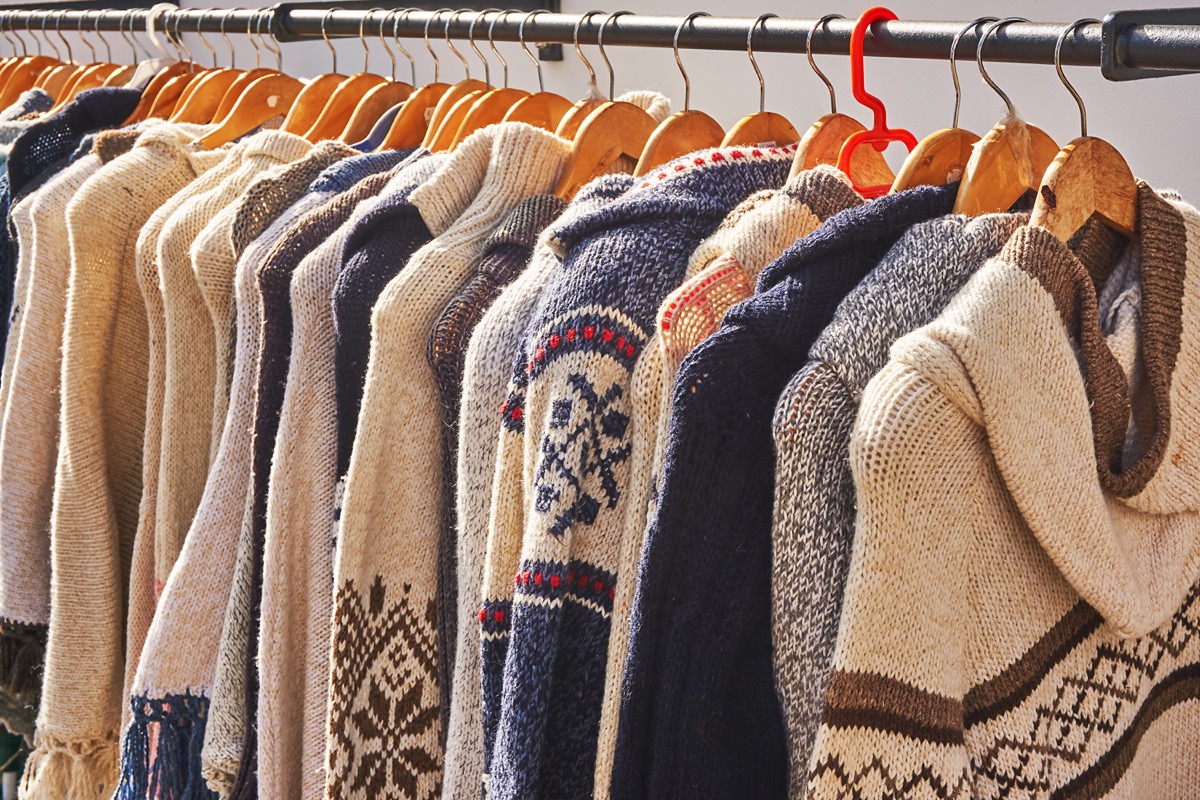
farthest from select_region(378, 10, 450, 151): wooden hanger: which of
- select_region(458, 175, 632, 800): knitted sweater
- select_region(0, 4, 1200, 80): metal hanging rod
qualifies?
select_region(458, 175, 632, 800): knitted sweater

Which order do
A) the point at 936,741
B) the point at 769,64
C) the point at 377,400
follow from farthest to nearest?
the point at 769,64 < the point at 377,400 < the point at 936,741

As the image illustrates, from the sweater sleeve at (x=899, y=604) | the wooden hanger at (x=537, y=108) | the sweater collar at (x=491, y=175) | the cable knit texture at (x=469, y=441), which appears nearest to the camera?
the sweater sleeve at (x=899, y=604)

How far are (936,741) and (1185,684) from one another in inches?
8.6

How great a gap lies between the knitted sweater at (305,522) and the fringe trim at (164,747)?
0.11 m

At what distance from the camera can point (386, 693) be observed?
2.88 ft

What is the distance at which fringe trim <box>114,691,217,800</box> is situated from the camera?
1009 millimetres

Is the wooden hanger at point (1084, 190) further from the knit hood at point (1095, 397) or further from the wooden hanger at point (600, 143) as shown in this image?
the wooden hanger at point (600, 143)


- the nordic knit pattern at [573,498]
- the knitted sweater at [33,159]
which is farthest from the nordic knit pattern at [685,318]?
the knitted sweater at [33,159]

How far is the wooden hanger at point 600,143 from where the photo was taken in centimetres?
97

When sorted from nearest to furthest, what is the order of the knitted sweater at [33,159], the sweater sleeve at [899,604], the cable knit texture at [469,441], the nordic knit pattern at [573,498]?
the sweater sleeve at [899,604] < the nordic knit pattern at [573,498] < the cable knit texture at [469,441] < the knitted sweater at [33,159]

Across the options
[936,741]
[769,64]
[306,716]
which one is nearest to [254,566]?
[306,716]

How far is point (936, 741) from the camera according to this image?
0.59m

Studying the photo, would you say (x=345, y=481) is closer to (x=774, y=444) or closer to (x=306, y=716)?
(x=306, y=716)

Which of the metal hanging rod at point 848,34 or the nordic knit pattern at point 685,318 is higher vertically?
the metal hanging rod at point 848,34
